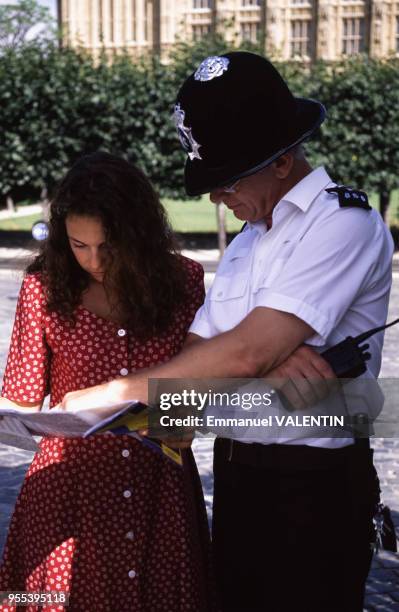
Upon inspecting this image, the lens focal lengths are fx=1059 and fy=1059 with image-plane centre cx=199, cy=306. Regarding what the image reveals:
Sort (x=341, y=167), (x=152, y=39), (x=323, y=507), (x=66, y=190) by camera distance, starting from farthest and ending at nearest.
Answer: (x=152, y=39)
(x=341, y=167)
(x=66, y=190)
(x=323, y=507)

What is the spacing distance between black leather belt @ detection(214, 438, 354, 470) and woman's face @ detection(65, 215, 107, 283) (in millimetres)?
664

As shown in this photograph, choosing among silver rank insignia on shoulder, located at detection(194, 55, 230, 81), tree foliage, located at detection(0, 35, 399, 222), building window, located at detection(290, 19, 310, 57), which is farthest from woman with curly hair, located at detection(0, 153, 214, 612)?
building window, located at detection(290, 19, 310, 57)

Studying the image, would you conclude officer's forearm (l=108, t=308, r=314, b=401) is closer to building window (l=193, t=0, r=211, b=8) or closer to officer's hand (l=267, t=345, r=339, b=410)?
officer's hand (l=267, t=345, r=339, b=410)

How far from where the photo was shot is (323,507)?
2391 mm

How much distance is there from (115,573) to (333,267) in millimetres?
1115

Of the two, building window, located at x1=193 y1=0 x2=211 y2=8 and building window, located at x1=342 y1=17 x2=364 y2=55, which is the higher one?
building window, located at x1=193 y1=0 x2=211 y2=8

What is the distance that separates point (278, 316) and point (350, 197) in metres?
0.32

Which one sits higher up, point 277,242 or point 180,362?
point 277,242

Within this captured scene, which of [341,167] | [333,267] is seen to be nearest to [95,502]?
[333,267]

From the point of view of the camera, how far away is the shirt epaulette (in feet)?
7.52

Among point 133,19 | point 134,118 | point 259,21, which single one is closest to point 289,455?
point 134,118

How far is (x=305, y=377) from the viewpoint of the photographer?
225cm

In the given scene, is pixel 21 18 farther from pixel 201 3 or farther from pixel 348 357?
pixel 348 357

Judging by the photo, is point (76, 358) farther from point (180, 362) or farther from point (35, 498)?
point (180, 362)
